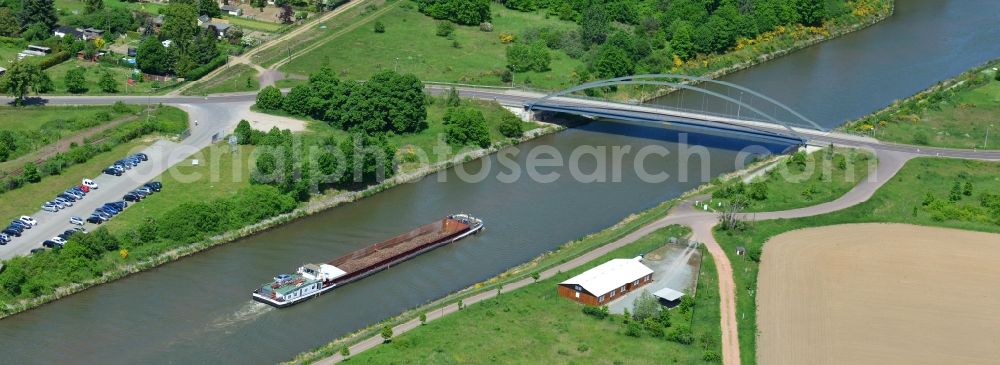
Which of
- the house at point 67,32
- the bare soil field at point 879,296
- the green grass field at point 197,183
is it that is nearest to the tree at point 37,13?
the house at point 67,32

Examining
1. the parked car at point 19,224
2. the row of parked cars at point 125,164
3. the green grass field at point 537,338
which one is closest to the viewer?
the green grass field at point 537,338

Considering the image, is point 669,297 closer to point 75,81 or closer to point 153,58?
point 153,58

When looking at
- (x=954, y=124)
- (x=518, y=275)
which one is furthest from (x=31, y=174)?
(x=954, y=124)

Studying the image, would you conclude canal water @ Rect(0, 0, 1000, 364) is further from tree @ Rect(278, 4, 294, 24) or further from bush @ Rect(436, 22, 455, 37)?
tree @ Rect(278, 4, 294, 24)

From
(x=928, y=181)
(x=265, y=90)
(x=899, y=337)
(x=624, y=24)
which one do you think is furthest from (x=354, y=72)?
(x=899, y=337)

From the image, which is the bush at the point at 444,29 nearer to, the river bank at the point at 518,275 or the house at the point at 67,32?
the house at the point at 67,32
